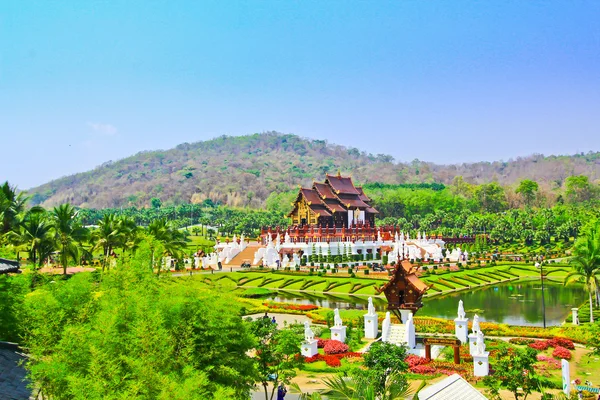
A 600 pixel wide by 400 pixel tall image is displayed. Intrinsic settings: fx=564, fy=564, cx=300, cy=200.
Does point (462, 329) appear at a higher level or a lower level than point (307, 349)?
higher

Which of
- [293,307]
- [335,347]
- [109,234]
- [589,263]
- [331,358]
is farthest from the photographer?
[109,234]

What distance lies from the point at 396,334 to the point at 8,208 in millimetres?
23553

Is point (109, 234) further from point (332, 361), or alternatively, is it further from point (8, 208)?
point (332, 361)

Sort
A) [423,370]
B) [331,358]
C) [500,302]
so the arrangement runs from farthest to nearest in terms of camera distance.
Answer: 1. [500,302]
2. [331,358]
3. [423,370]

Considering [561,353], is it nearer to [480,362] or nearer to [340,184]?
[480,362]

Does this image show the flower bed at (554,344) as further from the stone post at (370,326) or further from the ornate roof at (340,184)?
the ornate roof at (340,184)

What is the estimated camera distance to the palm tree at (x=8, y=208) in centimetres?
3214

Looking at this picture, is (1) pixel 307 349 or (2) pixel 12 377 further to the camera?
(1) pixel 307 349

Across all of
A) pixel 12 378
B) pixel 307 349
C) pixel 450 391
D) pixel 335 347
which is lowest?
pixel 335 347

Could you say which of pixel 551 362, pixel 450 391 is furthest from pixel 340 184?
pixel 450 391

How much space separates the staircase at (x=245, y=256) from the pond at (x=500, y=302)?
62.7 ft

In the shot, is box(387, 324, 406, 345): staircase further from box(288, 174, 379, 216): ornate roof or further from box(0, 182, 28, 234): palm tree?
box(288, 174, 379, 216): ornate roof

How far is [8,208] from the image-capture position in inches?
1287

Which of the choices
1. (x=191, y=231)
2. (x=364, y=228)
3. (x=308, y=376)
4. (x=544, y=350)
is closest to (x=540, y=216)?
(x=364, y=228)
